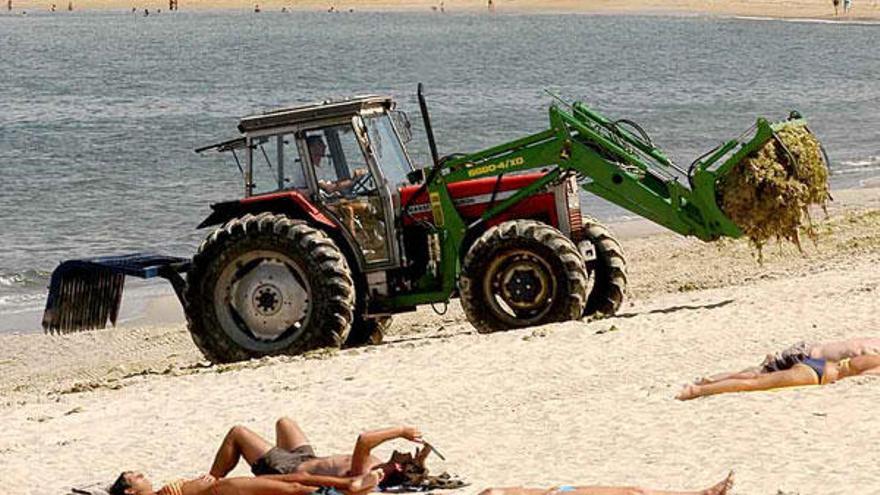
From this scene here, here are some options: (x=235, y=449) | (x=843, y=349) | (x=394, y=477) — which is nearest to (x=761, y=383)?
(x=843, y=349)

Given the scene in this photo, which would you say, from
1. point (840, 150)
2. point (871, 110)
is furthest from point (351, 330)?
point (871, 110)

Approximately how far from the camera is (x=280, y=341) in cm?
1524

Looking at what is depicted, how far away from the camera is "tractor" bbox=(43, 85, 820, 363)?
48.9 ft

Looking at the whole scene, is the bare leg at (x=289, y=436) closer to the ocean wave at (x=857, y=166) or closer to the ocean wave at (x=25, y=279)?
the ocean wave at (x=25, y=279)

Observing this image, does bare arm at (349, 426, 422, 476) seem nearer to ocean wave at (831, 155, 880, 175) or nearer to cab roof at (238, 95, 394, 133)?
cab roof at (238, 95, 394, 133)

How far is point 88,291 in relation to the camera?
16.3 metres

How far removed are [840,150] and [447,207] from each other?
19.7 m

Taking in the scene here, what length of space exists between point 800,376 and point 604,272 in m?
4.43

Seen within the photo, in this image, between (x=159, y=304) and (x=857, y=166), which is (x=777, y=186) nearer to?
(x=159, y=304)

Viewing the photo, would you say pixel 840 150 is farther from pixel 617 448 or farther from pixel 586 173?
pixel 617 448

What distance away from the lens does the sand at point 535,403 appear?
33.4 feet

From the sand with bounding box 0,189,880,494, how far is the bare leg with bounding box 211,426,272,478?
0.51 m

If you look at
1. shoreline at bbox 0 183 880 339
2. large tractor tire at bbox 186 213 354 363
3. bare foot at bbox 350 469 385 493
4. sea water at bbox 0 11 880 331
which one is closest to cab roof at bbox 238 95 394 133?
large tractor tire at bbox 186 213 354 363

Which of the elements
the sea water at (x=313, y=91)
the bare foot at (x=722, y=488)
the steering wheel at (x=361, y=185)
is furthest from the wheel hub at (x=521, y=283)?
the sea water at (x=313, y=91)
